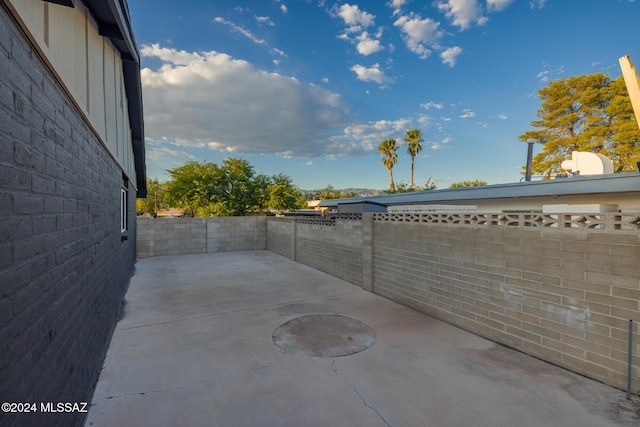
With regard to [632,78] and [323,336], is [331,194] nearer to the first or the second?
[632,78]

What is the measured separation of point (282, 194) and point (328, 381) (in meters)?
20.0

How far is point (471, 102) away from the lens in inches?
761

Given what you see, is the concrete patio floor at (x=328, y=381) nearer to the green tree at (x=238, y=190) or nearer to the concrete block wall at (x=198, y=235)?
the concrete block wall at (x=198, y=235)

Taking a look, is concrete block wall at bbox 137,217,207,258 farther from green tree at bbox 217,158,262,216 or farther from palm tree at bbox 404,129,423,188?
palm tree at bbox 404,129,423,188

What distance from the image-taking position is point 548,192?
718 centimetres

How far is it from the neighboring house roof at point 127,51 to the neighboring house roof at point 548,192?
29.6 feet

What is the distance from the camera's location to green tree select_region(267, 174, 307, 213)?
73.9 feet

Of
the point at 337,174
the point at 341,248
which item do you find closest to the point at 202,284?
the point at 341,248

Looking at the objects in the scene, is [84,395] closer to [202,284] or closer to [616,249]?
[202,284]

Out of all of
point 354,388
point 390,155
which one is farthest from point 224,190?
point 390,155

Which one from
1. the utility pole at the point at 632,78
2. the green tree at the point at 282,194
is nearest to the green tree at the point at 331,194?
the green tree at the point at 282,194

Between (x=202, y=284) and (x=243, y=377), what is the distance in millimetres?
5045

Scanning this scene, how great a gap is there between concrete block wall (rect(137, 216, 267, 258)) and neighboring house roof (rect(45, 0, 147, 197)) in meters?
2.36

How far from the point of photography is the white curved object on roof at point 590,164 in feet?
25.7
